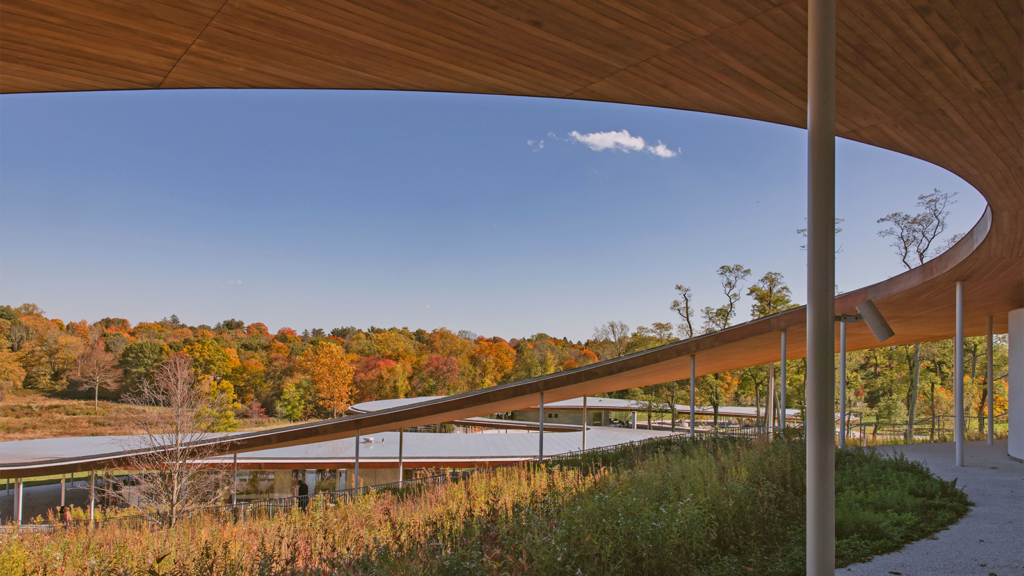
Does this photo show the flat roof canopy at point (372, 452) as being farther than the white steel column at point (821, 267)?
Yes

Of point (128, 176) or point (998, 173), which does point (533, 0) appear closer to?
point (998, 173)

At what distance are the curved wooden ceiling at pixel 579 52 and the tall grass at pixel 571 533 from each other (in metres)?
3.32

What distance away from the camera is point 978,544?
4.98 meters

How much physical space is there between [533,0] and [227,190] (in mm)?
58238

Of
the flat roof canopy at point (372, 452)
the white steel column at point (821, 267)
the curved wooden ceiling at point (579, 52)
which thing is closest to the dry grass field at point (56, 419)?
the flat roof canopy at point (372, 452)

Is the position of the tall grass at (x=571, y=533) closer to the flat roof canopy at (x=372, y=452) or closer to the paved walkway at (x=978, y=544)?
the paved walkway at (x=978, y=544)

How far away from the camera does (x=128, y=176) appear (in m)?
51.8

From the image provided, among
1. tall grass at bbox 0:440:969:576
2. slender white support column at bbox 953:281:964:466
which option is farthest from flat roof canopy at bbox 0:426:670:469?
tall grass at bbox 0:440:969:576

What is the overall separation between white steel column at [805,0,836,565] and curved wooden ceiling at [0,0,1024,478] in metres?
0.68

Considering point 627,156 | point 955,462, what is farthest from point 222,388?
point 627,156

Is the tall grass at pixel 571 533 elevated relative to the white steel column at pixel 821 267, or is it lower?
lower

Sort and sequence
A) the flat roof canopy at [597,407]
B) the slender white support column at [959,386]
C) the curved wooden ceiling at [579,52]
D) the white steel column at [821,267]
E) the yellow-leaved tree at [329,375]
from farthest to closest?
the yellow-leaved tree at [329,375] < the flat roof canopy at [597,407] < the slender white support column at [959,386] < the curved wooden ceiling at [579,52] < the white steel column at [821,267]

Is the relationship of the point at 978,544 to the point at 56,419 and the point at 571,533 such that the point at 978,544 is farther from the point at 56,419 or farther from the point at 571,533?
the point at 56,419

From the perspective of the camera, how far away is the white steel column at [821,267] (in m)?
2.70
